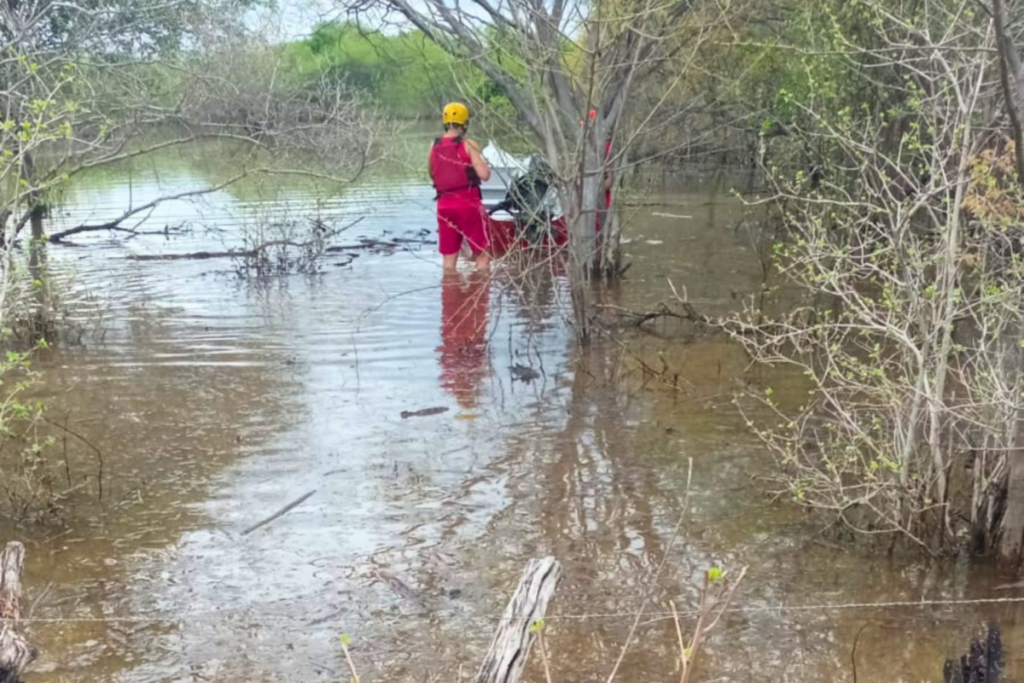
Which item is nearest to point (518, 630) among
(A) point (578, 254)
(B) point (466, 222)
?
(A) point (578, 254)

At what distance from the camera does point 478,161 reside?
1052cm

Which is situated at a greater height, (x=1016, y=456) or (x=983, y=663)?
(x=1016, y=456)

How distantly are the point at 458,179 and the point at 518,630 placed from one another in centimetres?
834

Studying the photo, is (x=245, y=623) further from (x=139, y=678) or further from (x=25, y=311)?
(x=25, y=311)

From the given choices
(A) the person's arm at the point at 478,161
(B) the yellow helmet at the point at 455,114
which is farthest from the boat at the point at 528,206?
(B) the yellow helmet at the point at 455,114

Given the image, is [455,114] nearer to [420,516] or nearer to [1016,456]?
[420,516]

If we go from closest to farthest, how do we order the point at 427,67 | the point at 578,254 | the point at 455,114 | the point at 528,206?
1. the point at 578,254
2. the point at 528,206
3. the point at 427,67
4. the point at 455,114

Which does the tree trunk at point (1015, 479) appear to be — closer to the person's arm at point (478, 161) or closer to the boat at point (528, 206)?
the boat at point (528, 206)

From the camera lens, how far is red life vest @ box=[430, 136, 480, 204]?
419 inches

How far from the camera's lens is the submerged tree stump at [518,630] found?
9.48 ft

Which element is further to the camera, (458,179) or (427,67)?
(458,179)

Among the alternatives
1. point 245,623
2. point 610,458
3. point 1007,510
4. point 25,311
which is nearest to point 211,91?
point 25,311

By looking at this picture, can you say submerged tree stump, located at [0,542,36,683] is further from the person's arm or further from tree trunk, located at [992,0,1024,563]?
the person's arm

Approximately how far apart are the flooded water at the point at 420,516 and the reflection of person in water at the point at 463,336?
0.04 meters
